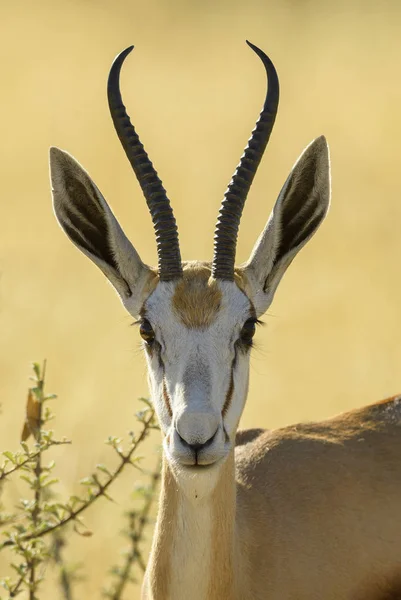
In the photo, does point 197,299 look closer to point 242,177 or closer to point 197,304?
point 197,304

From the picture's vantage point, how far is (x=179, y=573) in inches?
266

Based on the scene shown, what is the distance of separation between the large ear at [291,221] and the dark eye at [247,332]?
418 mm

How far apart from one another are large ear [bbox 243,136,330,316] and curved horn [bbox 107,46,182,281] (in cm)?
53

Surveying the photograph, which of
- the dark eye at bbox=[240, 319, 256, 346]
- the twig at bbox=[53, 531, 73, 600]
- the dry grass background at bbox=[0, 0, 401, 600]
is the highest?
the dry grass background at bbox=[0, 0, 401, 600]

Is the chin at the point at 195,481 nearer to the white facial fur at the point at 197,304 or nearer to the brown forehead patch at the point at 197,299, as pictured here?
the white facial fur at the point at 197,304

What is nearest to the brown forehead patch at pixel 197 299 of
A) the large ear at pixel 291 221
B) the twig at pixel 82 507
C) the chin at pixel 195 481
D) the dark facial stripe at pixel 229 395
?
the dark facial stripe at pixel 229 395

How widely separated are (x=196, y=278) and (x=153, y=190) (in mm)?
560

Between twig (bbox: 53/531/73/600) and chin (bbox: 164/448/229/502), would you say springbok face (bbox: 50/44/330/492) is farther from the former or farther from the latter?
twig (bbox: 53/531/73/600)

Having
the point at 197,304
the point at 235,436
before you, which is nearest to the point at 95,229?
the point at 197,304

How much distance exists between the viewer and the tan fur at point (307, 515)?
6.84m

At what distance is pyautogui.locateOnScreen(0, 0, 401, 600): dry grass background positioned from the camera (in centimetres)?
1453

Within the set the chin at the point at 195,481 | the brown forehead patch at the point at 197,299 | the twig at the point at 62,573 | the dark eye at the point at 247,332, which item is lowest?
the chin at the point at 195,481

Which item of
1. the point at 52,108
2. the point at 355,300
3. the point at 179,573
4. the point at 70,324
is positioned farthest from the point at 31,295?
the point at 179,573

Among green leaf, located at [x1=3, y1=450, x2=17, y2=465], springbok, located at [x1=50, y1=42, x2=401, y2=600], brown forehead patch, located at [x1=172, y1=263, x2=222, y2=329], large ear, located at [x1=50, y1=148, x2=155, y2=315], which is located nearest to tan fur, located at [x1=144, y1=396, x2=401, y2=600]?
springbok, located at [x1=50, y1=42, x2=401, y2=600]
